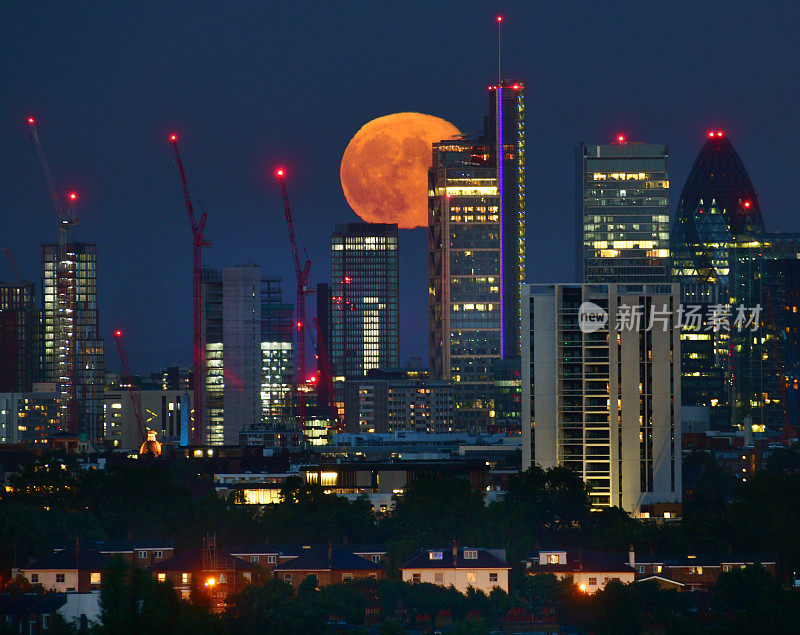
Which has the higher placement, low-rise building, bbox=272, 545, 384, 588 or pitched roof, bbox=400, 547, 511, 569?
pitched roof, bbox=400, 547, 511, 569

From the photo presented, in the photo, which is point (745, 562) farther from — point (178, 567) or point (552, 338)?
point (552, 338)

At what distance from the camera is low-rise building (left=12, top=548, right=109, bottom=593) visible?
134 metres

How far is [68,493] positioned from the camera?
18475 centimetres

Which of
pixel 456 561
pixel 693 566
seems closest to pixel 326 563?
pixel 456 561

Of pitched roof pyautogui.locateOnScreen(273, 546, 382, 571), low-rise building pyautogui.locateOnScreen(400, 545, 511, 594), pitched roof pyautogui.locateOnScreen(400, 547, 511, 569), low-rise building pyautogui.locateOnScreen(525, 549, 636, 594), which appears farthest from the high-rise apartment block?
low-rise building pyautogui.locateOnScreen(400, 545, 511, 594)

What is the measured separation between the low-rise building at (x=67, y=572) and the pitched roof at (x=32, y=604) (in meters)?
7.87

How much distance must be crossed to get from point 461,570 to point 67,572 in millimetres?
27317

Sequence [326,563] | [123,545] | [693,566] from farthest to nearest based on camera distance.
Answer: [123,545] → [693,566] → [326,563]

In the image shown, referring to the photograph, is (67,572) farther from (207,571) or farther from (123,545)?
(123,545)

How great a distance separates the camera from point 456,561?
136 metres

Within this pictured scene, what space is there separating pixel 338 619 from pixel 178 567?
20305 millimetres

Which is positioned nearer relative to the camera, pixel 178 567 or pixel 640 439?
pixel 178 567

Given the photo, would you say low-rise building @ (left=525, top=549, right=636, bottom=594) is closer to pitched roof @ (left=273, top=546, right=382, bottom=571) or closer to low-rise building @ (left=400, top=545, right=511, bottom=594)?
low-rise building @ (left=400, top=545, right=511, bottom=594)

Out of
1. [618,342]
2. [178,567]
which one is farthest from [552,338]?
[178,567]
